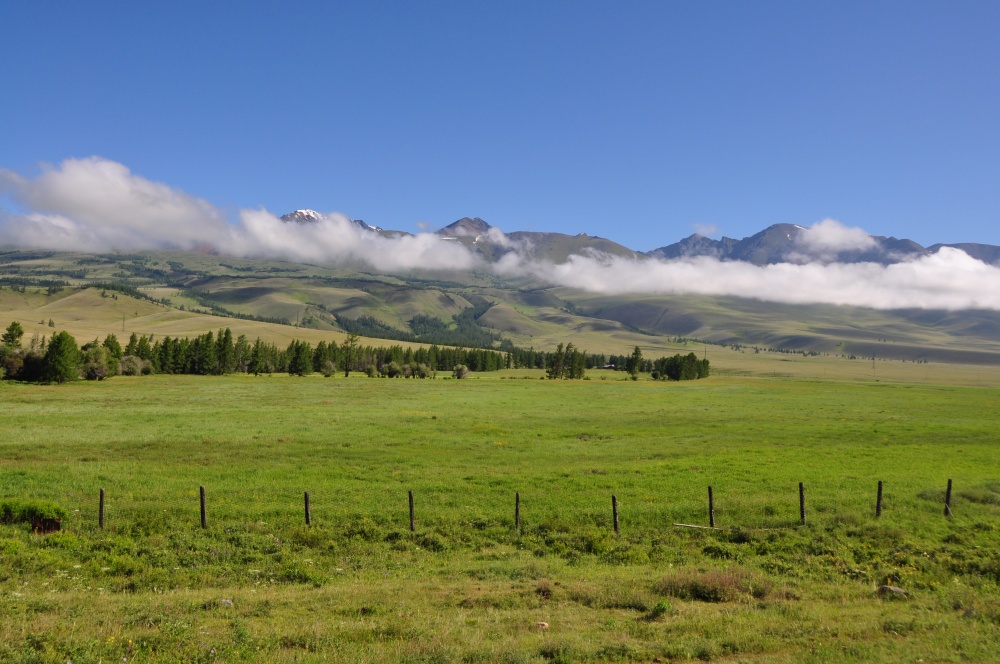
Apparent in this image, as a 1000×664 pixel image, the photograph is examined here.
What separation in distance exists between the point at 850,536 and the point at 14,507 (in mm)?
33670

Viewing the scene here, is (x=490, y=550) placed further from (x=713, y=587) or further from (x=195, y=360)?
(x=195, y=360)

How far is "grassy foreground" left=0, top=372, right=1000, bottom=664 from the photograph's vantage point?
13586 millimetres

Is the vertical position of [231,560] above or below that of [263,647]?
below

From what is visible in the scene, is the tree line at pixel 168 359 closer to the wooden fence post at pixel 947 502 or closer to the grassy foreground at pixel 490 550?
the grassy foreground at pixel 490 550

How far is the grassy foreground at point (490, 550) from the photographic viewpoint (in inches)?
535

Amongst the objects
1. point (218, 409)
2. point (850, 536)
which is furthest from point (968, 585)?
point (218, 409)

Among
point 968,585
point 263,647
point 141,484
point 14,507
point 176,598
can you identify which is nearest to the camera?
point 263,647

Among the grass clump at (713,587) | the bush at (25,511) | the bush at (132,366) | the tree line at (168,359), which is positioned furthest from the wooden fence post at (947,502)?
the bush at (132,366)

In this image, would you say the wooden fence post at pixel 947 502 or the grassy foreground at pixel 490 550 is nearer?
the grassy foreground at pixel 490 550

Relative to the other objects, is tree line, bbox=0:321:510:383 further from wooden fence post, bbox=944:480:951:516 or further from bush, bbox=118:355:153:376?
wooden fence post, bbox=944:480:951:516

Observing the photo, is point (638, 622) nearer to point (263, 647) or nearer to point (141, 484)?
point (263, 647)

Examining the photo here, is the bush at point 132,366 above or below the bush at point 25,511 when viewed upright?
below

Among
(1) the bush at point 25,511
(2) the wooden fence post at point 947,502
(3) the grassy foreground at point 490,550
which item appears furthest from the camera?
(2) the wooden fence post at point 947,502

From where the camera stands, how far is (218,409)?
70.9 meters
